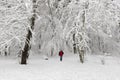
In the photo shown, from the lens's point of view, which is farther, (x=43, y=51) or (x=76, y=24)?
(x=43, y=51)

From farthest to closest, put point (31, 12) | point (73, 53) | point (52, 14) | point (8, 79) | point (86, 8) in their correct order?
1. point (73, 53)
2. point (52, 14)
3. point (86, 8)
4. point (31, 12)
5. point (8, 79)

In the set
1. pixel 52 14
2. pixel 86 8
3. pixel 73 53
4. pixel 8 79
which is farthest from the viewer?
pixel 73 53

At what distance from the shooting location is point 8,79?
999cm

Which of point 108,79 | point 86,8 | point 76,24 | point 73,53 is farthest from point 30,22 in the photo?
point 73,53

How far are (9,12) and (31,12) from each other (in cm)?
181

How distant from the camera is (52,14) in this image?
22.5m

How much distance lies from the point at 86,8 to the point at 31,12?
4609mm

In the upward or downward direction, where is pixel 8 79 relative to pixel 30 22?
downward

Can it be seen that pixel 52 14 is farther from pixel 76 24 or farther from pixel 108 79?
pixel 108 79

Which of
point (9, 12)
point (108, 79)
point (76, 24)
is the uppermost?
point (9, 12)

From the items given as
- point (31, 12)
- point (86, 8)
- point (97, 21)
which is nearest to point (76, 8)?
point (86, 8)

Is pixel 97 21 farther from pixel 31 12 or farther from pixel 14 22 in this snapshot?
pixel 14 22

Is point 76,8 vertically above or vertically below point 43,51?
above

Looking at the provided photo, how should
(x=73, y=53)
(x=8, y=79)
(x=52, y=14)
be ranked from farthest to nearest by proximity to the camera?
(x=73, y=53) → (x=52, y=14) → (x=8, y=79)
